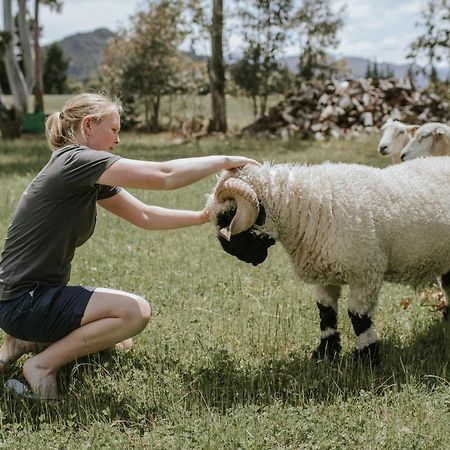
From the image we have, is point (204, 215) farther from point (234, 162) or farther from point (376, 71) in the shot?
point (376, 71)

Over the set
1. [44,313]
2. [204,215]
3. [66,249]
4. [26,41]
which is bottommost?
[44,313]

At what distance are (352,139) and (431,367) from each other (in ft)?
42.5

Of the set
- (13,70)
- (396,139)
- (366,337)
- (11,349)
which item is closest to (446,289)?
(366,337)

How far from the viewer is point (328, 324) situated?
12.3ft

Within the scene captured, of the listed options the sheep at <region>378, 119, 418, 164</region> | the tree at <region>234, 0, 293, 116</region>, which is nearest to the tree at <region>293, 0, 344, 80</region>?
the tree at <region>234, 0, 293, 116</region>

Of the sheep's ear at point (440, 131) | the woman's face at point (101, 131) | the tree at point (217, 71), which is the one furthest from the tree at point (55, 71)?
the woman's face at point (101, 131)

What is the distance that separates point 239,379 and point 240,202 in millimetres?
954

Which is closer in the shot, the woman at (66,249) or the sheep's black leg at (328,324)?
the woman at (66,249)

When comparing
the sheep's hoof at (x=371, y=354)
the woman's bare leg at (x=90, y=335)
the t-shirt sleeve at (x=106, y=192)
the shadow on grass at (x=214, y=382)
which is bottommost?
the shadow on grass at (x=214, y=382)

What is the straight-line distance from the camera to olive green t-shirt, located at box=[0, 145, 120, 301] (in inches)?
124

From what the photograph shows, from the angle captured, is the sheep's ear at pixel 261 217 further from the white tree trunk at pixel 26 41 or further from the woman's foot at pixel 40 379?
the white tree trunk at pixel 26 41

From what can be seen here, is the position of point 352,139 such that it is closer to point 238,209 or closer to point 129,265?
point 129,265

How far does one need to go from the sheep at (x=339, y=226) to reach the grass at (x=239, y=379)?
0.34 metres

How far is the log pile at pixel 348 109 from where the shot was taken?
54.2 ft
